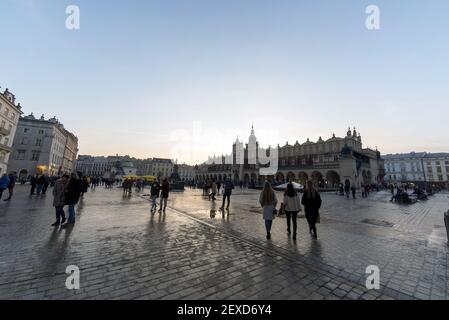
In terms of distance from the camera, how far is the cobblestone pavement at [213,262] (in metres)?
3.01

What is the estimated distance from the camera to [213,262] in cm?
412

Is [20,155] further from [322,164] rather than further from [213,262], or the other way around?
[322,164]

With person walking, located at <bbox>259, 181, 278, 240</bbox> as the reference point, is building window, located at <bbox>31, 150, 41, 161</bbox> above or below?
above

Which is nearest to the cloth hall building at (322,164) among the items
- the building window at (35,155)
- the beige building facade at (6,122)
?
the beige building facade at (6,122)

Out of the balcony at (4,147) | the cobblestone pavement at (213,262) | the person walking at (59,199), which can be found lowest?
the cobblestone pavement at (213,262)

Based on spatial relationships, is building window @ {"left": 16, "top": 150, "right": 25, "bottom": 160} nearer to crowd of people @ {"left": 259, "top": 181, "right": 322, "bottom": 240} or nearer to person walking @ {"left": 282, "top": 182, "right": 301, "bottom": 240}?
crowd of people @ {"left": 259, "top": 181, "right": 322, "bottom": 240}

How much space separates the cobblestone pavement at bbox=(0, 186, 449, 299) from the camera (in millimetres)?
3014

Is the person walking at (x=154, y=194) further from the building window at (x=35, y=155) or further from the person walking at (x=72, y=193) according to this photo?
the building window at (x=35, y=155)

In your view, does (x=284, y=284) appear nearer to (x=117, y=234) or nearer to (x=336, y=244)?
(x=336, y=244)

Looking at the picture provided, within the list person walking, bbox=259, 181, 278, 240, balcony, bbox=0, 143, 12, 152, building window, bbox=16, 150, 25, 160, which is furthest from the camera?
building window, bbox=16, 150, 25, 160

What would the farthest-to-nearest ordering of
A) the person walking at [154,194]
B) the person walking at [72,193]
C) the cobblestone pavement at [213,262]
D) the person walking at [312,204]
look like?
the person walking at [154,194] < the person walking at [72,193] < the person walking at [312,204] < the cobblestone pavement at [213,262]

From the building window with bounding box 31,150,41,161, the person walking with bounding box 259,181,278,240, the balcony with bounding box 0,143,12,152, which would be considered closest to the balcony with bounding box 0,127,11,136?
the balcony with bounding box 0,143,12,152

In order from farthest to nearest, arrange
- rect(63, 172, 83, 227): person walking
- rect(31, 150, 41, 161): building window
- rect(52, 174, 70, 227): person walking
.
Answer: rect(31, 150, 41, 161): building window
rect(63, 172, 83, 227): person walking
rect(52, 174, 70, 227): person walking
